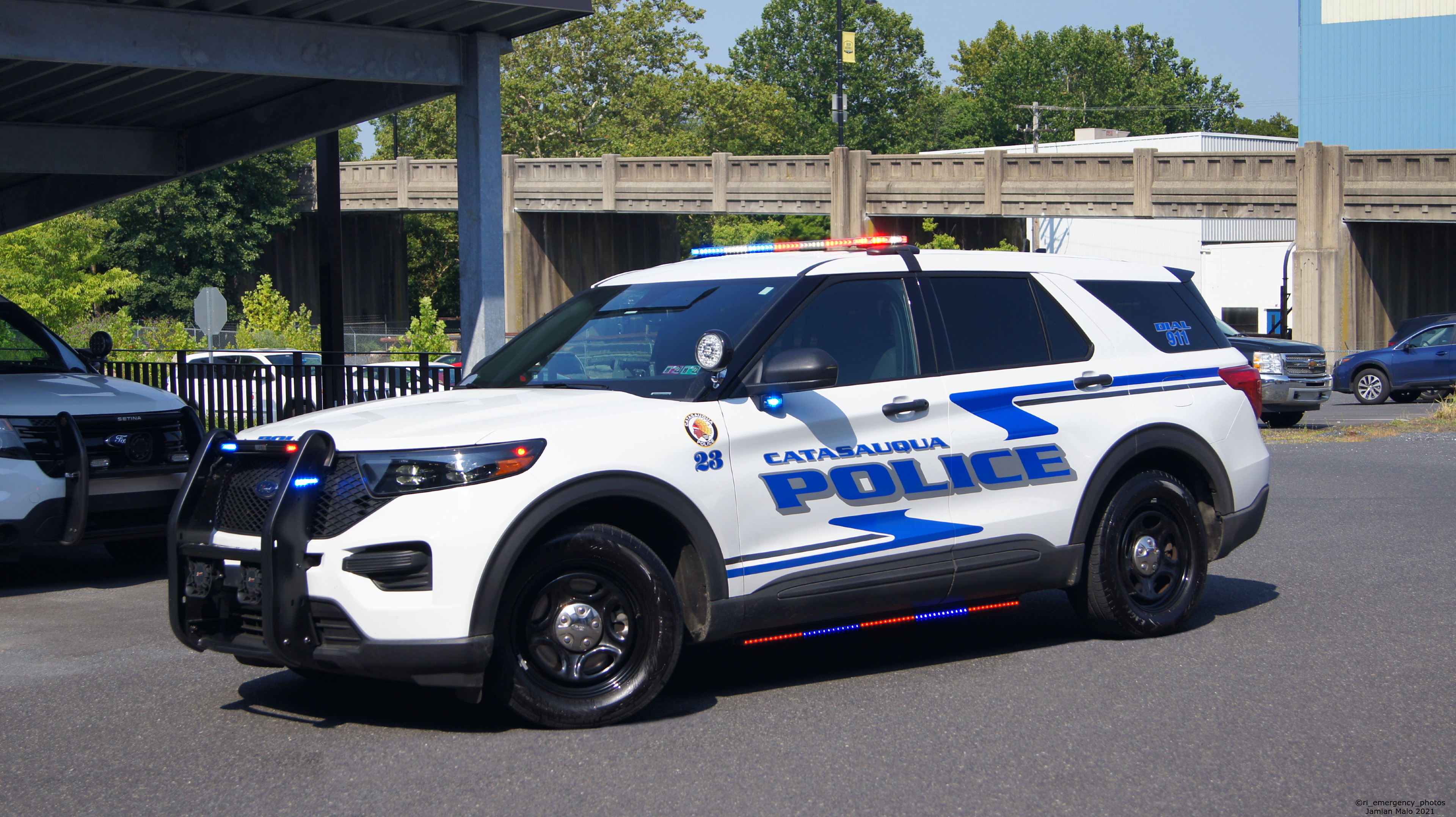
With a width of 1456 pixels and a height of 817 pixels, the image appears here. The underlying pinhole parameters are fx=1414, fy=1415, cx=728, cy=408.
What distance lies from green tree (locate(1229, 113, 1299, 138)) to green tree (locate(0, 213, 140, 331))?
102 m

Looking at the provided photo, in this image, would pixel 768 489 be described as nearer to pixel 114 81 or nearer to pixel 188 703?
pixel 188 703

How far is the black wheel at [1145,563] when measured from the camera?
6.82 metres

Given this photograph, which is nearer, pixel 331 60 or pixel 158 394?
pixel 158 394

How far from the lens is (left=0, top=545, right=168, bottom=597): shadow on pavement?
922 centimetres

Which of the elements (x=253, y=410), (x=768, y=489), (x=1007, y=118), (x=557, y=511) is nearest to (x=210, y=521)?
(x=557, y=511)

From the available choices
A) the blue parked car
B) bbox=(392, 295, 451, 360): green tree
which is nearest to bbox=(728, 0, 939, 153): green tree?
bbox=(392, 295, 451, 360): green tree

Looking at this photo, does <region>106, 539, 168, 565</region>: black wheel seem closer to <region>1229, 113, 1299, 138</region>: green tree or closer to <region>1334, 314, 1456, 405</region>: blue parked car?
<region>1334, 314, 1456, 405</region>: blue parked car

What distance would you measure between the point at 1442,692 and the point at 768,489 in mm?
2959

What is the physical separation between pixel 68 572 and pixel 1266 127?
13064cm

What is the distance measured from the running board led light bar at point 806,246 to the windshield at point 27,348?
17.0 feet

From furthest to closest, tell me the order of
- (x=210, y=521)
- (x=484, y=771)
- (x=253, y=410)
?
(x=253, y=410), (x=210, y=521), (x=484, y=771)

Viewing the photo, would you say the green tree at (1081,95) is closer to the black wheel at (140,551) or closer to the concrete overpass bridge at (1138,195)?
the concrete overpass bridge at (1138,195)

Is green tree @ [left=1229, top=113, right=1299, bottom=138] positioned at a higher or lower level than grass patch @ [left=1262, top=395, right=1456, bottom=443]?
higher

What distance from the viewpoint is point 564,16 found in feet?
37.1
